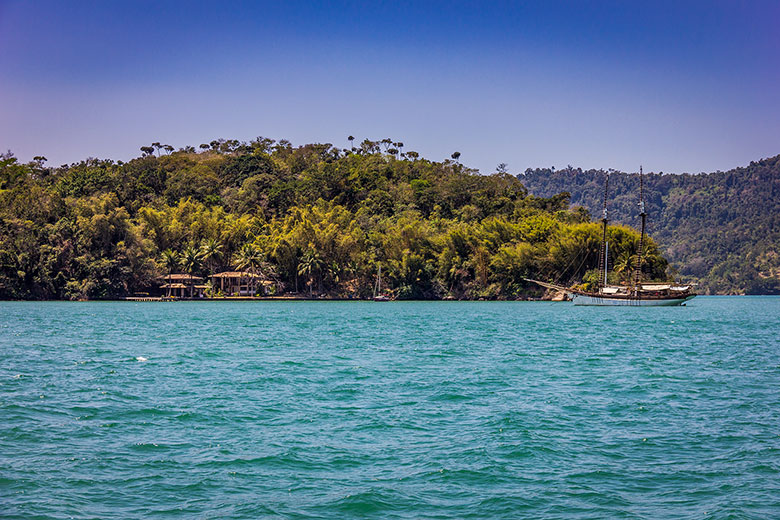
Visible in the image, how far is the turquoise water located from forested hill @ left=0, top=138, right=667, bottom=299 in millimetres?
58232

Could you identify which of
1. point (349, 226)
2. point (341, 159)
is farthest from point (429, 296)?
point (341, 159)

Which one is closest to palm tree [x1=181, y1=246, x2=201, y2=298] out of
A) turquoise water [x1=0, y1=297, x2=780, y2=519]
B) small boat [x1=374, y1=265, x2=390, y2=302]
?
small boat [x1=374, y1=265, x2=390, y2=302]

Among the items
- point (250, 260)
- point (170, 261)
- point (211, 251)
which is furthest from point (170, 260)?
point (250, 260)

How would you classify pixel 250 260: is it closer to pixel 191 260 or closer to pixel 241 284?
pixel 241 284

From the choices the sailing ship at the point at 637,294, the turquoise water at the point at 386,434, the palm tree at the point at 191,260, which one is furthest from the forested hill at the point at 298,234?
the turquoise water at the point at 386,434

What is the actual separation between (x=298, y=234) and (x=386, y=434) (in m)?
76.2

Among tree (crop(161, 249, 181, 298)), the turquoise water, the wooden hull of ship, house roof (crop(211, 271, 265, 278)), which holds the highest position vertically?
tree (crop(161, 249, 181, 298))

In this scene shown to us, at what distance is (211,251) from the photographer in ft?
297

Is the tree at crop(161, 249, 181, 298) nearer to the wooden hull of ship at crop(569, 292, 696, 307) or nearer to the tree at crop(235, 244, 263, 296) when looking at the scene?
the tree at crop(235, 244, 263, 296)

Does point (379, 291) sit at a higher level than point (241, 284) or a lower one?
lower

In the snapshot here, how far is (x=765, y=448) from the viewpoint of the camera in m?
12.3

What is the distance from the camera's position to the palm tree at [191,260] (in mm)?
89375

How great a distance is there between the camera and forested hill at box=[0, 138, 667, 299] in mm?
81000

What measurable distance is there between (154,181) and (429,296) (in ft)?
167
